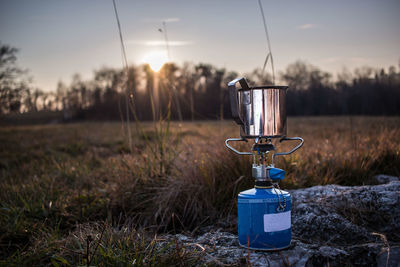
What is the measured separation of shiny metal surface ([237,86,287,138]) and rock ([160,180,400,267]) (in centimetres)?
81

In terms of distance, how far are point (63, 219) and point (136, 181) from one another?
2.76 feet

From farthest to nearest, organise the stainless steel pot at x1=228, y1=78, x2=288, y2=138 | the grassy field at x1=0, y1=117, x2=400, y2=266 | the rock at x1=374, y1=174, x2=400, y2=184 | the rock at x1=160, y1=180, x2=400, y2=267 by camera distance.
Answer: the rock at x1=374, y1=174, x2=400, y2=184 → the grassy field at x1=0, y1=117, x2=400, y2=266 → the stainless steel pot at x1=228, y1=78, x2=288, y2=138 → the rock at x1=160, y1=180, x2=400, y2=267

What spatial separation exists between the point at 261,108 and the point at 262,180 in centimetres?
50

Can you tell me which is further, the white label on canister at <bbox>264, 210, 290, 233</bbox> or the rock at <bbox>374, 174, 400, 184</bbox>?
the rock at <bbox>374, 174, 400, 184</bbox>

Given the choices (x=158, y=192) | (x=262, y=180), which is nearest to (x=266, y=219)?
(x=262, y=180)

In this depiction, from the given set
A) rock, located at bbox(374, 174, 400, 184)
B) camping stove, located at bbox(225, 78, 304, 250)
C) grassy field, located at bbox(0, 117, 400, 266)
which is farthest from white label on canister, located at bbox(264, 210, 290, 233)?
rock, located at bbox(374, 174, 400, 184)

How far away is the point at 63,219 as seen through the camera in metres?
3.66

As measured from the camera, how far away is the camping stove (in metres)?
2.27

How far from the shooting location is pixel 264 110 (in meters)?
2.36

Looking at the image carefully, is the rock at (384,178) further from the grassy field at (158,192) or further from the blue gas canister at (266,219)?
the blue gas canister at (266,219)

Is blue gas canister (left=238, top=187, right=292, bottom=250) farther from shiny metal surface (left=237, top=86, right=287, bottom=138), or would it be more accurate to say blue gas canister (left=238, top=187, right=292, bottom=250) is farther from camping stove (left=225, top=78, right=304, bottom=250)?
shiny metal surface (left=237, top=86, right=287, bottom=138)

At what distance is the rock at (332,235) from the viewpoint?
2207 millimetres

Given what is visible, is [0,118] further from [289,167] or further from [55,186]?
[289,167]

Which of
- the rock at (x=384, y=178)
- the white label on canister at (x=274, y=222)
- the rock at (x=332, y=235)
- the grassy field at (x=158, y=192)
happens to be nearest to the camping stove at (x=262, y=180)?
the white label on canister at (x=274, y=222)
